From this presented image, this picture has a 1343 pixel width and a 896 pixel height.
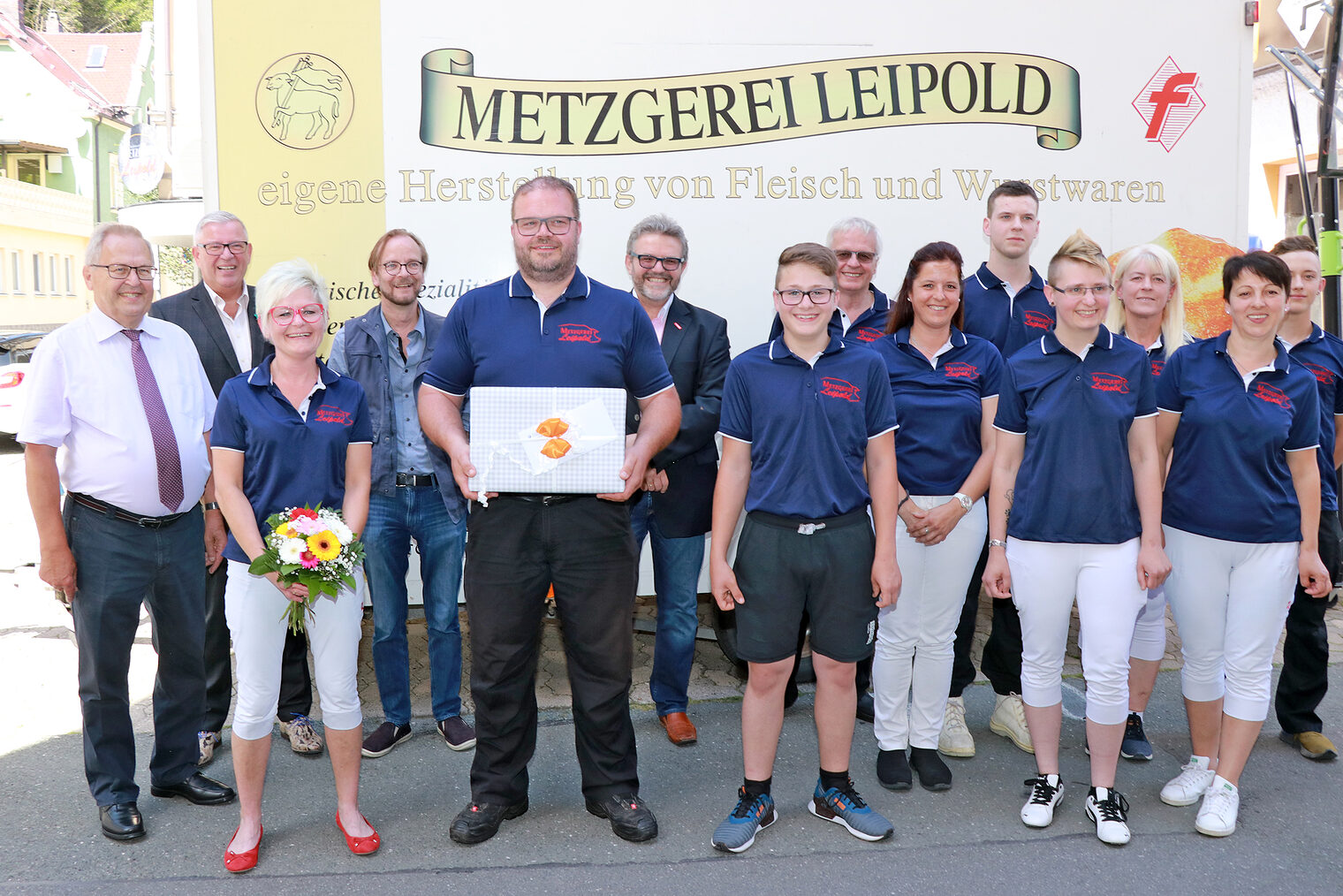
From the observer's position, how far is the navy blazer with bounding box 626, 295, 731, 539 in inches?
166

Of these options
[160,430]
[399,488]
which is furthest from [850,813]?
[160,430]

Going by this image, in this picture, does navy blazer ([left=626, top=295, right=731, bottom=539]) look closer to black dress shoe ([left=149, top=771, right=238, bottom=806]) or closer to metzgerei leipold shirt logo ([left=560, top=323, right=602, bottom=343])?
metzgerei leipold shirt logo ([left=560, top=323, right=602, bottom=343])

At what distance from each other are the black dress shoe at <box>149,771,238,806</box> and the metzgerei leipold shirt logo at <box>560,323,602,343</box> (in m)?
2.04

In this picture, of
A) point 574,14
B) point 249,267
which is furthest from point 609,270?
point 249,267

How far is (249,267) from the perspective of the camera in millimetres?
4738

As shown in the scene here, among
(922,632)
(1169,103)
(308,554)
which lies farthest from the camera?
(1169,103)

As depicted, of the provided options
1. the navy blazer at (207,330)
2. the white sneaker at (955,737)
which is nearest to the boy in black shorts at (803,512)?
the white sneaker at (955,737)

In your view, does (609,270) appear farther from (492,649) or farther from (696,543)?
(492,649)

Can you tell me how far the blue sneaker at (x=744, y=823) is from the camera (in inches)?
Result: 134

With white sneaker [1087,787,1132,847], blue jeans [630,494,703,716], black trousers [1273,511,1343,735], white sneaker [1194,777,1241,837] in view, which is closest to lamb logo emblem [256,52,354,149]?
blue jeans [630,494,703,716]

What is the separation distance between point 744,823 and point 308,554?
5.39ft

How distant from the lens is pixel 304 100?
15.2ft

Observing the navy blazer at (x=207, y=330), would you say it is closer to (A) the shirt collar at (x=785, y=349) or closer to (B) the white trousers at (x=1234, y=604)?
(A) the shirt collar at (x=785, y=349)

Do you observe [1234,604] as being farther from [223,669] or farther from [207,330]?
[207,330]
